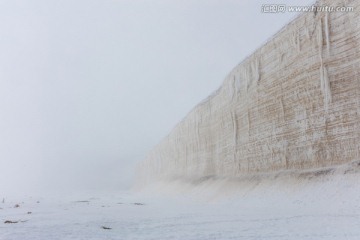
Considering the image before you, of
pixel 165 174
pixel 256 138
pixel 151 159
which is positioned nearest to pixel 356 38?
pixel 256 138

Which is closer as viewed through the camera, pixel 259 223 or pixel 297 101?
pixel 259 223

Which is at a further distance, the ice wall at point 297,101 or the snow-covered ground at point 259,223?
the ice wall at point 297,101

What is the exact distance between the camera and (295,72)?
46.6 feet

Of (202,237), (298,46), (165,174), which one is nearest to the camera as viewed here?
(202,237)

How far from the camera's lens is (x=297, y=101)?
1396 cm

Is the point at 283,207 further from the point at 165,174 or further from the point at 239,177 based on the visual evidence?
the point at 165,174

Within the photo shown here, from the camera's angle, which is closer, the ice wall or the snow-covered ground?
the snow-covered ground

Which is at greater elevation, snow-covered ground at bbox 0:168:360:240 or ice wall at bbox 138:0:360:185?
ice wall at bbox 138:0:360:185

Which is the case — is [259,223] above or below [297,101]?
below

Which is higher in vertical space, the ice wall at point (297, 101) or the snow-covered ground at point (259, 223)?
the ice wall at point (297, 101)

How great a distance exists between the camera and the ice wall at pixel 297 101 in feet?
38.4

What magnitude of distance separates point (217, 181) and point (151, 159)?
104 feet

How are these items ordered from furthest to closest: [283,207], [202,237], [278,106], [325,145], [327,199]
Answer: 1. [278,106]
2. [325,145]
3. [283,207]
4. [327,199]
5. [202,237]

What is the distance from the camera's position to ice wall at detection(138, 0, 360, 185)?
11695 millimetres
